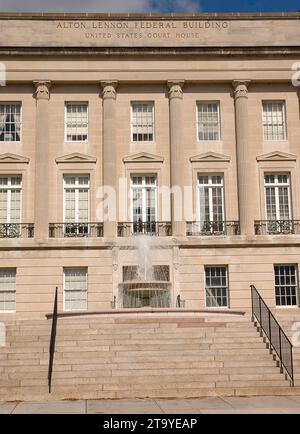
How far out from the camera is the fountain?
2342 centimetres

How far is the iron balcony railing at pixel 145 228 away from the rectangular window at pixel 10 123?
21.3 ft

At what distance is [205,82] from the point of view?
105ft

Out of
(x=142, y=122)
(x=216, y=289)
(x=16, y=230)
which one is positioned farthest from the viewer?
(x=142, y=122)

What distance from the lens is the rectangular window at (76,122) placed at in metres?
31.8

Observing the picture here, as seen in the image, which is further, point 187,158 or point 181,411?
point 187,158

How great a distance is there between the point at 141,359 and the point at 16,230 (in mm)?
13326

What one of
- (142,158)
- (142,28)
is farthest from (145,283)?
(142,28)

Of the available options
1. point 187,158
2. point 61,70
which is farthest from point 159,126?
point 61,70

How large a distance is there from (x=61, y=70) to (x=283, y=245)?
42.7 feet

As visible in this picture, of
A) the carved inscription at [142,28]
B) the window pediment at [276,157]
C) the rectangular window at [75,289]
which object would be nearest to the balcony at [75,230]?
the rectangular window at [75,289]

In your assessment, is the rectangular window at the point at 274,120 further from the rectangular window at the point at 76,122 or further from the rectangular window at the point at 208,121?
the rectangular window at the point at 76,122

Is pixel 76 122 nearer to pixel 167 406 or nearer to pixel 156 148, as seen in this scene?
pixel 156 148

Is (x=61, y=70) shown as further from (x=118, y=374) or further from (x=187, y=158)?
(x=118, y=374)

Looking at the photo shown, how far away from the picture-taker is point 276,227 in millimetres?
30859
